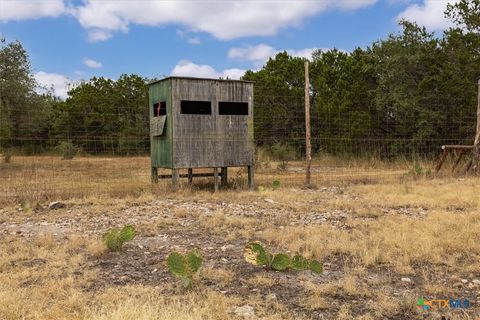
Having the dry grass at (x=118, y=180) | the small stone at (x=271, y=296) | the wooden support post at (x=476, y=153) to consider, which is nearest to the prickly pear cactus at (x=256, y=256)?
the small stone at (x=271, y=296)

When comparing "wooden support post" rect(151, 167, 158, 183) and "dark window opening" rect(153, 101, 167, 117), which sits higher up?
"dark window opening" rect(153, 101, 167, 117)

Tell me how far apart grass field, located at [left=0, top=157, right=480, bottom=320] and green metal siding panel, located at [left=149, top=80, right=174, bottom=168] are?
3.78 feet

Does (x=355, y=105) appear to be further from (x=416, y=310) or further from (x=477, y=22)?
(x=416, y=310)

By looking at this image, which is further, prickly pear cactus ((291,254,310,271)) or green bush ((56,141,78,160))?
green bush ((56,141,78,160))

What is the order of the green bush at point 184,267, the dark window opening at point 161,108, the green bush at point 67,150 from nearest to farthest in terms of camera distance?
the green bush at point 184,267 < the dark window opening at point 161,108 < the green bush at point 67,150

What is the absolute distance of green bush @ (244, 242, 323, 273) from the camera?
4.72m

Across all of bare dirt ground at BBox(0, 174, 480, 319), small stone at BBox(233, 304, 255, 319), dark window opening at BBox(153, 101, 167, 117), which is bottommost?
small stone at BBox(233, 304, 255, 319)

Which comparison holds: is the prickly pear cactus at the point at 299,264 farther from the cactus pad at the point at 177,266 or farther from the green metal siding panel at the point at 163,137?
the green metal siding panel at the point at 163,137

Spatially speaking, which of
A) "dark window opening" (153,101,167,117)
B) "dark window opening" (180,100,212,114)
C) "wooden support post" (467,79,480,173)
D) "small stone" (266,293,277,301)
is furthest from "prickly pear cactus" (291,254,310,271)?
"wooden support post" (467,79,480,173)

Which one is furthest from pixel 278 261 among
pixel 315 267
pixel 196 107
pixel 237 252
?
pixel 196 107

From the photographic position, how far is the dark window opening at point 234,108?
40.5ft

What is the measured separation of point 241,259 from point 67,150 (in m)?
19.4

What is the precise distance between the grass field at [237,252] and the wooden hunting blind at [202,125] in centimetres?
110

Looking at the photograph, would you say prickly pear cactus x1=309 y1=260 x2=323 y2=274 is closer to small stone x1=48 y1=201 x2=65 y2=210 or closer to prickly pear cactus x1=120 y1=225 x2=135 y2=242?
prickly pear cactus x1=120 y1=225 x2=135 y2=242
